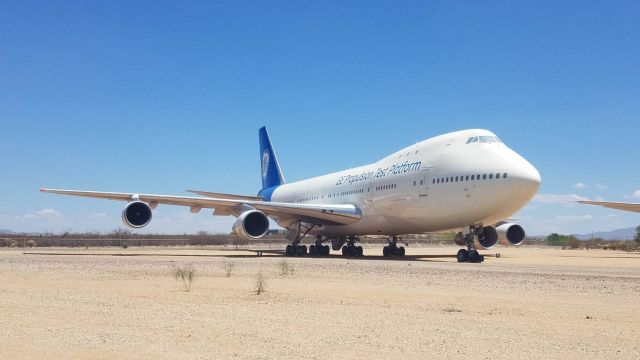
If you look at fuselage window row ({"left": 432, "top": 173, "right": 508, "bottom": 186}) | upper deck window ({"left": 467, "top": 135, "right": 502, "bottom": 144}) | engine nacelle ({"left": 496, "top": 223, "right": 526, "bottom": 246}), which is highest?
upper deck window ({"left": 467, "top": 135, "right": 502, "bottom": 144})

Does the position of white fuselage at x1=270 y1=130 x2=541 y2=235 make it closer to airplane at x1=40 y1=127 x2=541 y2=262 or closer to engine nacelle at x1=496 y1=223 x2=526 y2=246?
airplane at x1=40 y1=127 x2=541 y2=262

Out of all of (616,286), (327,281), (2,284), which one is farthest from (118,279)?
(616,286)

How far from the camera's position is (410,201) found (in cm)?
2239

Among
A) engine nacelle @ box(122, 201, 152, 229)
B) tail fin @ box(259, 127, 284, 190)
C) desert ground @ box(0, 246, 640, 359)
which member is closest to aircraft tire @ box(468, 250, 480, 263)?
desert ground @ box(0, 246, 640, 359)

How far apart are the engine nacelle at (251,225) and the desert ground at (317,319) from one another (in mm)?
11667

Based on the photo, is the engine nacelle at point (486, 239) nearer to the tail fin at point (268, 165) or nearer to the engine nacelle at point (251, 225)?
the engine nacelle at point (251, 225)

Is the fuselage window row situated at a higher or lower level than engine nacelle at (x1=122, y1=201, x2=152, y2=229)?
Answer: higher

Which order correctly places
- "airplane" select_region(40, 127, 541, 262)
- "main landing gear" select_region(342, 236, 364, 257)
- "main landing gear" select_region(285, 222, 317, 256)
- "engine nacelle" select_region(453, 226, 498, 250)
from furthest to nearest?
"main landing gear" select_region(342, 236, 364, 257)
"main landing gear" select_region(285, 222, 317, 256)
"engine nacelle" select_region(453, 226, 498, 250)
"airplane" select_region(40, 127, 541, 262)

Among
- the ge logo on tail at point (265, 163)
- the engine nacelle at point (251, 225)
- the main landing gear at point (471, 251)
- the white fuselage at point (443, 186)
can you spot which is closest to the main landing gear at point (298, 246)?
the white fuselage at point (443, 186)

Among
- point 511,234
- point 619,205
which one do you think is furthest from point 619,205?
point 511,234

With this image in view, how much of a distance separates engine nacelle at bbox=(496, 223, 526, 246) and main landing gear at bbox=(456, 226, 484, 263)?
355 centimetres

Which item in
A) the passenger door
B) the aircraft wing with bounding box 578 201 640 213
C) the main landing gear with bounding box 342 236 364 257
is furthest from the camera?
the aircraft wing with bounding box 578 201 640 213

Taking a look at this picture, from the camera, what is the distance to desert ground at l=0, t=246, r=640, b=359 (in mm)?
5684

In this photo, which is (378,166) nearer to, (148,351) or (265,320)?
(265,320)
